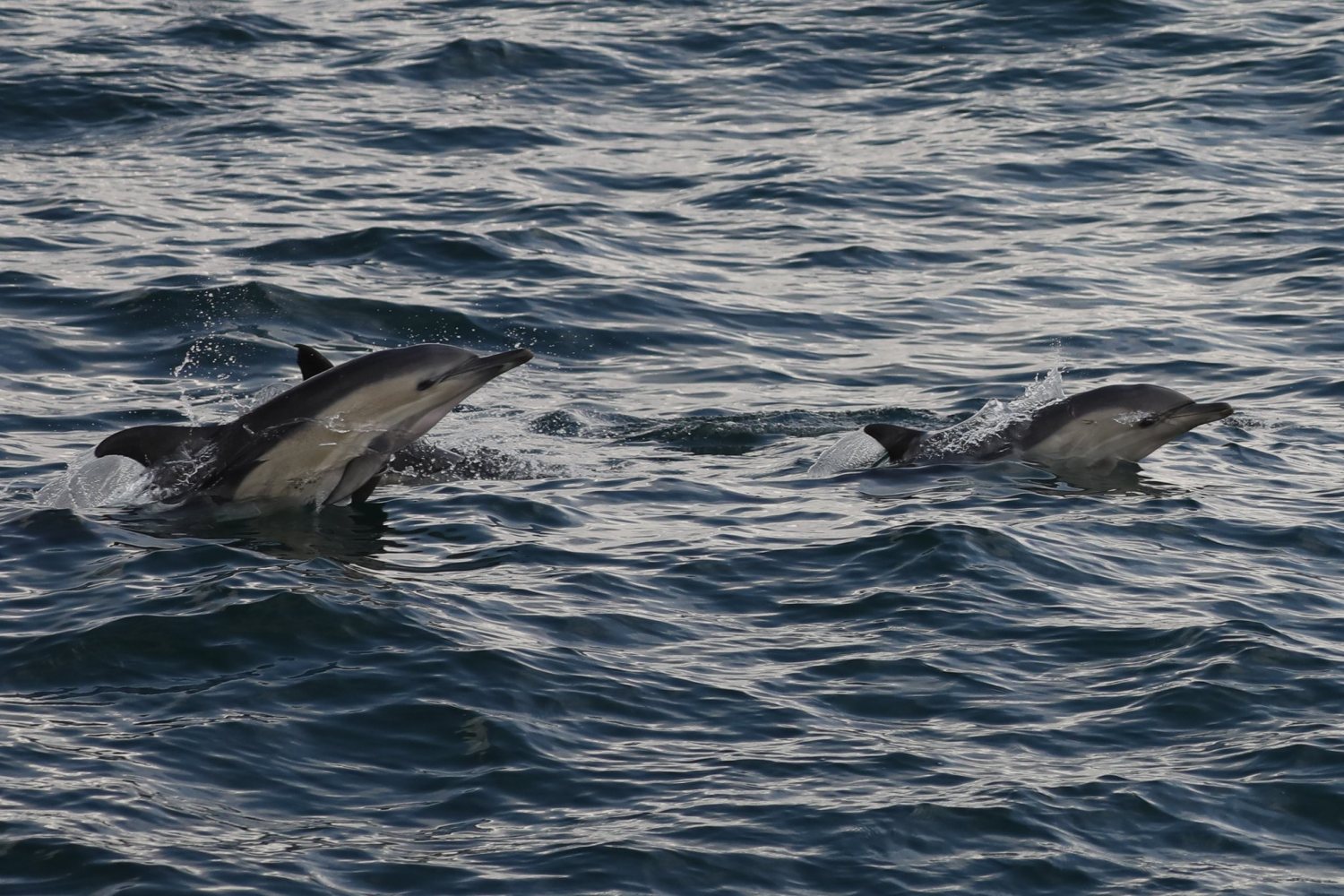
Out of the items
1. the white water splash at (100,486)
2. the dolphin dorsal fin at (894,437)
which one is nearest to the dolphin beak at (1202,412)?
the dolphin dorsal fin at (894,437)

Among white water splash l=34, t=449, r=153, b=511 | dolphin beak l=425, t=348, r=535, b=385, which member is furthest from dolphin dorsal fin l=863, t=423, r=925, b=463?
white water splash l=34, t=449, r=153, b=511

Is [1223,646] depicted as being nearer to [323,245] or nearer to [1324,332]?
[1324,332]

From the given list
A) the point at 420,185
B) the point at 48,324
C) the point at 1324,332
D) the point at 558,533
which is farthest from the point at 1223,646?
the point at 420,185

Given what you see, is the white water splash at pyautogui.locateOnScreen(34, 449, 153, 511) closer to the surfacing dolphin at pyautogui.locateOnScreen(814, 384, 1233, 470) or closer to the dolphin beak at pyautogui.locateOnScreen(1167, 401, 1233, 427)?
the surfacing dolphin at pyautogui.locateOnScreen(814, 384, 1233, 470)

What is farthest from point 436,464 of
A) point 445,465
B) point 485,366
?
point 485,366

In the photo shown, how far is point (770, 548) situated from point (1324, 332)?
860 cm

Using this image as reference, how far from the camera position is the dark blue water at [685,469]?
8234 mm

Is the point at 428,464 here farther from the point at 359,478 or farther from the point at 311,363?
the point at 311,363

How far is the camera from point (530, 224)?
21.4 metres

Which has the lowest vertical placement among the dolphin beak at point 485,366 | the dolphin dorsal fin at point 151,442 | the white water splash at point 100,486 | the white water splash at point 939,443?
the white water splash at point 939,443

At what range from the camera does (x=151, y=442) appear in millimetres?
12031

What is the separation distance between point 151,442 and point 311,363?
1.09 m

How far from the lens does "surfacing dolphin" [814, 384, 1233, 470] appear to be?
14.5 m

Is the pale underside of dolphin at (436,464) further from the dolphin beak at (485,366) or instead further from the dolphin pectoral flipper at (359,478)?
the dolphin beak at (485,366)
